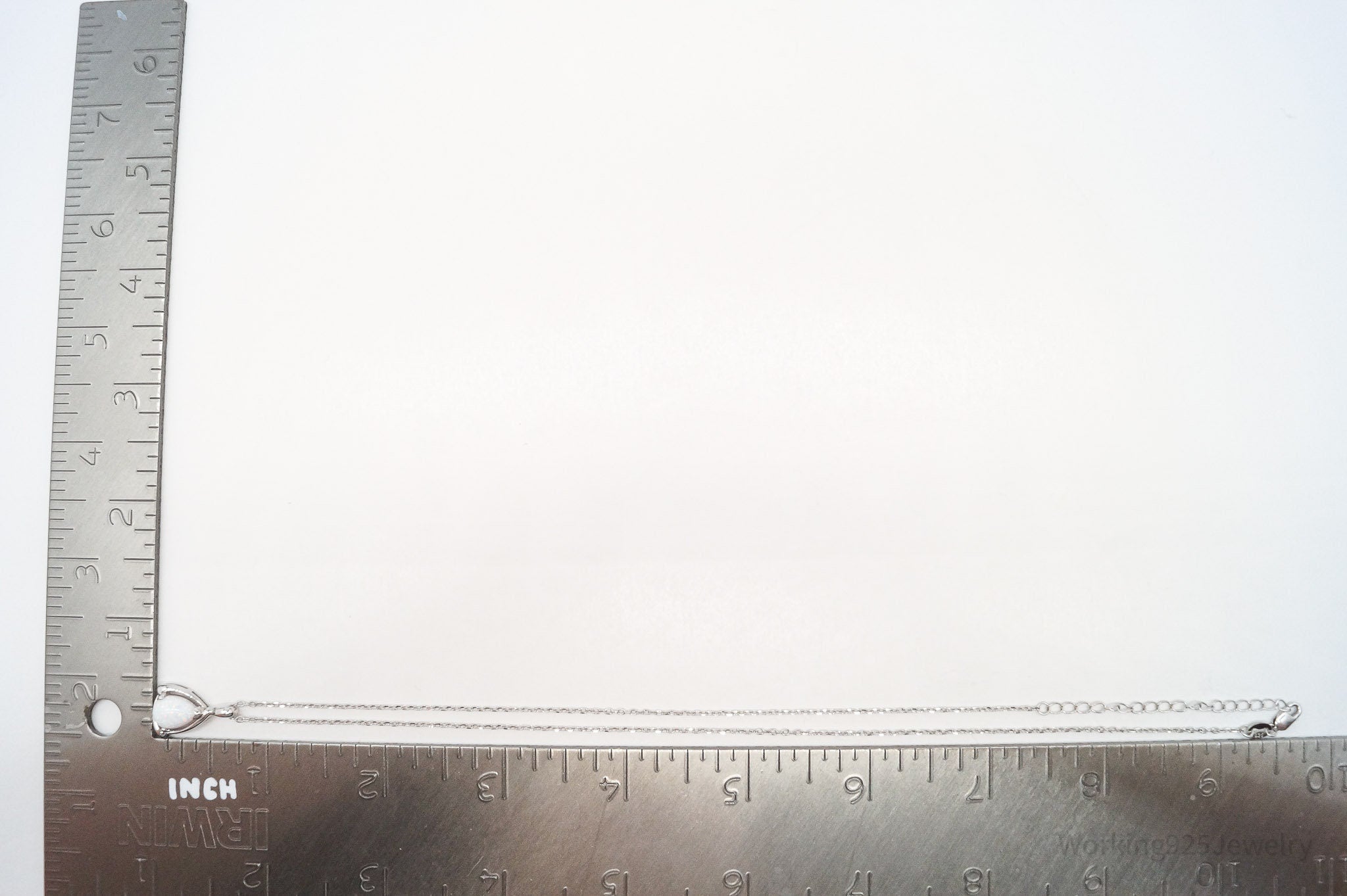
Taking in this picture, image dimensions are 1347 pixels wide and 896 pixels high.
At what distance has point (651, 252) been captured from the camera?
5.35 feet

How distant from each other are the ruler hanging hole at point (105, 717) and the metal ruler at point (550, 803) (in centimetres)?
2

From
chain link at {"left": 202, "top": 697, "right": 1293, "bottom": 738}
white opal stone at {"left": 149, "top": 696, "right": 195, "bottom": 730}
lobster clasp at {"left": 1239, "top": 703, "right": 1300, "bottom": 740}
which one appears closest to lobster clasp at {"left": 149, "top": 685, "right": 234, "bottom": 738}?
white opal stone at {"left": 149, "top": 696, "right": 195, "bottom": 730}

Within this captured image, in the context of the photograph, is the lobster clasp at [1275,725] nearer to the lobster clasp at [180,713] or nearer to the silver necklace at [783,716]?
the silver necklace at [783,716]

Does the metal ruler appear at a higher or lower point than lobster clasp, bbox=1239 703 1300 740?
lower

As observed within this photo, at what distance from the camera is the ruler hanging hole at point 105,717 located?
1.63 meters

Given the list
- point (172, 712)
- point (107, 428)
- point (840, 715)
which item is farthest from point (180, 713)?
point (840, 715)

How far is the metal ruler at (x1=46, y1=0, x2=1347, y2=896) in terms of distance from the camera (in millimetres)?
1545

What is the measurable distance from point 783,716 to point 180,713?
4.50 feet

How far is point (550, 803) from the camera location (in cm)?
157

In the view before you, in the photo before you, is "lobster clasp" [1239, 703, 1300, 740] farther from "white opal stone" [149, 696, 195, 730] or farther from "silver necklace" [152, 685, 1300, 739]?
"white opal stone" [149, 696, 195, 730]

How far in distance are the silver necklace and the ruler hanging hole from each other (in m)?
0.09

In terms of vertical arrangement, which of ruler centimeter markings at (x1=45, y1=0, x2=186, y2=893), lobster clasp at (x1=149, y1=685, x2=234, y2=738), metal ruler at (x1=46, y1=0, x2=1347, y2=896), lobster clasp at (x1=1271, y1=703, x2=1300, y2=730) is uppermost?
ruler centimeter markings at (x1=45, y1=0, x2=186, y2=893)

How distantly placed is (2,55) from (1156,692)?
10.1 feet

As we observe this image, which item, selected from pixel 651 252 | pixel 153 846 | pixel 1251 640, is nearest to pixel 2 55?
pixel 651 252
